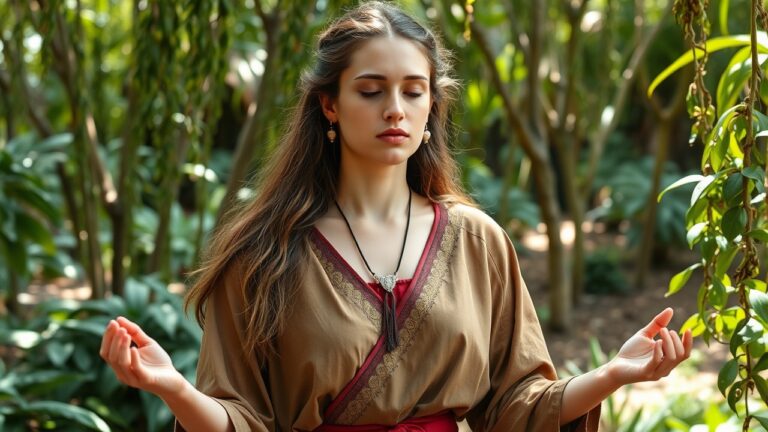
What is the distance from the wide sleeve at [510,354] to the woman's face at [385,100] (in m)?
0.34

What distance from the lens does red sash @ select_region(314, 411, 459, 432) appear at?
6.75ft

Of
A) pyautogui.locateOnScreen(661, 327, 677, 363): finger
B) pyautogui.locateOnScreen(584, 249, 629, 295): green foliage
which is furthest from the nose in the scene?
pyautogui.locateOnScreen(584, 249, 629, 295): green foliage

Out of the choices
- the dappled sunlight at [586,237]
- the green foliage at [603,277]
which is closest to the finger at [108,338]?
the green foliage at [603,277]

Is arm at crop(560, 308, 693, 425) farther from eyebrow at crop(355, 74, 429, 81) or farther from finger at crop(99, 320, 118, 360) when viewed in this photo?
finger at crop(99, 320, 118, 360)

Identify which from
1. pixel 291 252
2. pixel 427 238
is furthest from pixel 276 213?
pixel 427 238

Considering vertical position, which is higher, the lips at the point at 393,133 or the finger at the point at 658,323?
the lips at the point at 393,133

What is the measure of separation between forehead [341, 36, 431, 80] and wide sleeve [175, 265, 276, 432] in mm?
488

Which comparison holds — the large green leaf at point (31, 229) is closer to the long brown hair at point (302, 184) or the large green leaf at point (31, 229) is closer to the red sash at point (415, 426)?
the long brown hair at point (302, 184)

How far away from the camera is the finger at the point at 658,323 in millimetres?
1831

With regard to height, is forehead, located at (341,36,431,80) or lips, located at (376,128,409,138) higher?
forehead, located at (341,36,431,80)

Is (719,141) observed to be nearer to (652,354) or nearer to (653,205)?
(652,354)

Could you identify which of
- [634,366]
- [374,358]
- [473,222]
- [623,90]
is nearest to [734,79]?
[473,222]

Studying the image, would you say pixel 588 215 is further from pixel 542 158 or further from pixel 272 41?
pixel 272 41

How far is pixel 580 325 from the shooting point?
636 centimetres
